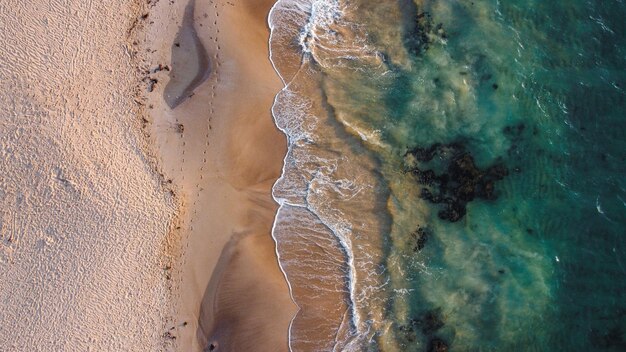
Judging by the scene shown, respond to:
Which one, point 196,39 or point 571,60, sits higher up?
point 571,60

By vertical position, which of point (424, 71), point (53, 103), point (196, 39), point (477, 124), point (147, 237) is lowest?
point (147, 237)

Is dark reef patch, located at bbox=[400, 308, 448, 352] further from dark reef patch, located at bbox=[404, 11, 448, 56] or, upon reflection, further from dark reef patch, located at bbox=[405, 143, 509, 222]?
dark reef patch, located at bbox=[404, 11, 448, 56]

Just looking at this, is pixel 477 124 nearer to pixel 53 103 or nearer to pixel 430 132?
pixel 430 132

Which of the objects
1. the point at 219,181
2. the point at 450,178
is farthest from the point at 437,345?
the point at 219,181

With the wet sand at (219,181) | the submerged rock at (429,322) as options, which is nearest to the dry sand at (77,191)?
the wet sand at (219,181)

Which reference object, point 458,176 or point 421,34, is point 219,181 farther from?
point 421,34

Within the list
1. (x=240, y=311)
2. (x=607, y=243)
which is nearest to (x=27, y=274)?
(x=240, y=311)
